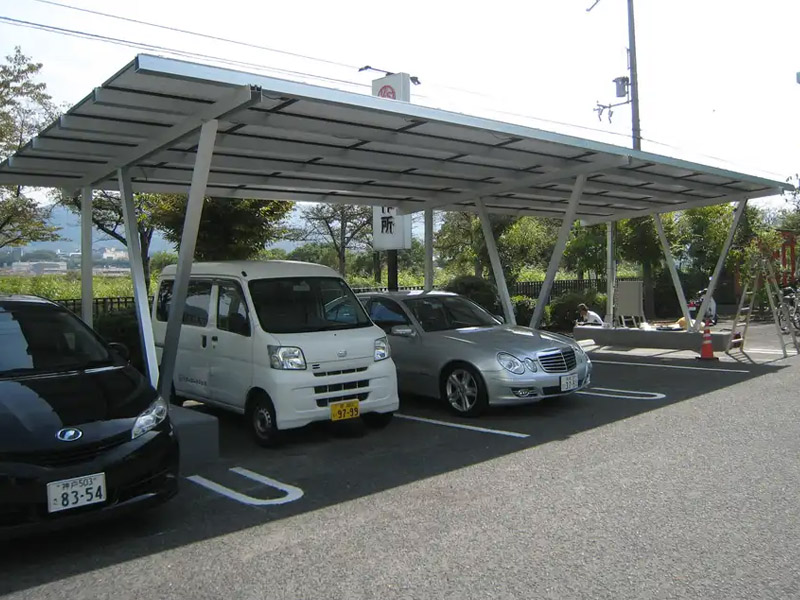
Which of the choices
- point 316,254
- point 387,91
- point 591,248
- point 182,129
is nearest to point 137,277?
point 182,129

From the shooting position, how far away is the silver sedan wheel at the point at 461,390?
8.26 metres

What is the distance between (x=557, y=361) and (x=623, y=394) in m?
1.77

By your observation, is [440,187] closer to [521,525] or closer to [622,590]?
[521,525]

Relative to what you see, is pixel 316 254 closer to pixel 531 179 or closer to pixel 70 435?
pixel 531 179

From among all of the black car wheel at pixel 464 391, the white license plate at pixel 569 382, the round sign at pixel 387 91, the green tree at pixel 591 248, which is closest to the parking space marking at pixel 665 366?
the white license plate at pixel 569 382

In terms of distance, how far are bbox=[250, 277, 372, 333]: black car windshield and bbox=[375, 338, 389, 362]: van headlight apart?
13.1 inches

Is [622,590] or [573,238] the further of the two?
[573,238]

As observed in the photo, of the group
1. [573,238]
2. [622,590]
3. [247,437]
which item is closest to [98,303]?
[247,437]

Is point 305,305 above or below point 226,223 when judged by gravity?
below

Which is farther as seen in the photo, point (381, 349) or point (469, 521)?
point (381, 349)

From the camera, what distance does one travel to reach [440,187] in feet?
40.3

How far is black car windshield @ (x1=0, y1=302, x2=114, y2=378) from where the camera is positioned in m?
5.27

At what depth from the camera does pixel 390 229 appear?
1399cm

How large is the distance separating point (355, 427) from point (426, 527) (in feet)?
10.6
